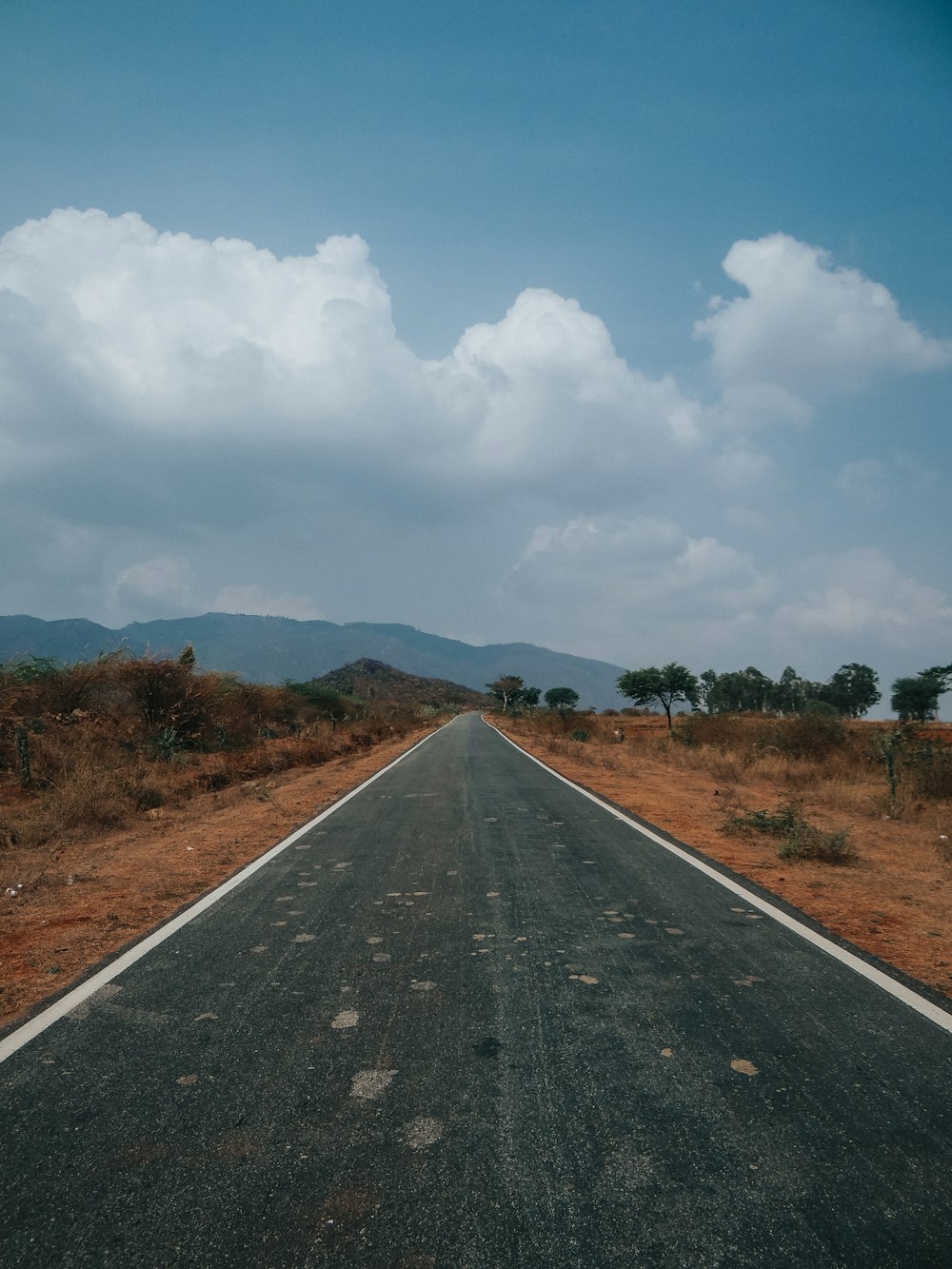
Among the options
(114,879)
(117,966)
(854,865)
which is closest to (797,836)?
(854,865)

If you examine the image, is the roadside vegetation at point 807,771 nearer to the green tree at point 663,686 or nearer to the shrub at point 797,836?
the shrub at point 797,836

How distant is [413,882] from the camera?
6.63m

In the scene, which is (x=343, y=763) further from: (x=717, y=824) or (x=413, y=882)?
(x=413, y=882)

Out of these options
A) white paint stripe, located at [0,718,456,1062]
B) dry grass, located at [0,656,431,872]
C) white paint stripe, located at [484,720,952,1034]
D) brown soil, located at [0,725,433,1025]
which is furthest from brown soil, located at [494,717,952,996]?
dry grass, located at [0,656,431,872]

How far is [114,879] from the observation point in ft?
24.7

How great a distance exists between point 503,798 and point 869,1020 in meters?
8.87

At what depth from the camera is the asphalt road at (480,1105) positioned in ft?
7.34

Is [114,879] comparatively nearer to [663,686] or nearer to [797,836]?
[797,836]

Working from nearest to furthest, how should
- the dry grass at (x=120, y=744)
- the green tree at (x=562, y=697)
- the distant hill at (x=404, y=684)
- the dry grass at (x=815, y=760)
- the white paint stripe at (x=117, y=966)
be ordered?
the white paint stripe at (x=117, y=966) → the dry grass at (x=120, y=744) → the dry grass at (x=815, y=760) → the green tree at (x=562, y=697) → the distant hill at (x=404, y=684)

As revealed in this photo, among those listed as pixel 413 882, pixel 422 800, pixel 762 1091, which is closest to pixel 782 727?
pixel 422 800

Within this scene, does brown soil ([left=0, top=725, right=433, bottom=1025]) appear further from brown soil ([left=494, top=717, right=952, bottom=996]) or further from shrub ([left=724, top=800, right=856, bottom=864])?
shrub ([left=724, top=800, right=856, bottom=864])

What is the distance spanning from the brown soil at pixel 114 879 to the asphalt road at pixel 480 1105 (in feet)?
2.21

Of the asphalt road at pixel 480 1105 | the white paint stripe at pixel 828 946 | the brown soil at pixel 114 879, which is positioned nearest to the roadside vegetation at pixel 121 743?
the brown soil at pixel 114 879

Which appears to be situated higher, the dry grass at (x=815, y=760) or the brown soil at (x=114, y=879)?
the dry grass at (x=815, y=760)
